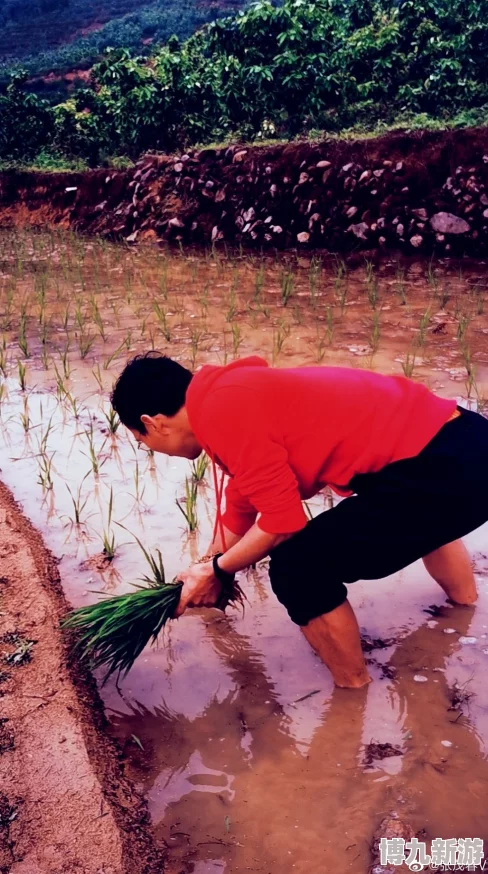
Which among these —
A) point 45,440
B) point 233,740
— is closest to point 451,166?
point 45,440

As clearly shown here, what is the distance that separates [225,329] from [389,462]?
10.6ft

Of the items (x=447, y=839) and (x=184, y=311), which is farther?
(x=184, y=311)

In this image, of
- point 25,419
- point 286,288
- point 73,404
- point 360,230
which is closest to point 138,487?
point 73,404

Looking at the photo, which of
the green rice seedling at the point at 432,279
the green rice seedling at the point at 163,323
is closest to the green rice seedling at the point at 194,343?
the green rice seedling at the point at 163,323

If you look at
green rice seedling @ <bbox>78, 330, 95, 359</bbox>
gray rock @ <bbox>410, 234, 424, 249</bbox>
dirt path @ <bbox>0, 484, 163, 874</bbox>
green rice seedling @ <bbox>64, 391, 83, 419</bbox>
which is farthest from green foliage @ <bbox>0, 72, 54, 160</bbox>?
dirt path @ <bbox>0, 484, 163, 874</bbox>

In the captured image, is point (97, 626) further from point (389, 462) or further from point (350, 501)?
point (389, 462)

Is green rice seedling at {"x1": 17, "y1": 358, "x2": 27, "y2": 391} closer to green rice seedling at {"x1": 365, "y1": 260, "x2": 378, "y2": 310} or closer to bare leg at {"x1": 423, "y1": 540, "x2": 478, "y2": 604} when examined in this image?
green rice seedling at {"x1": 365, "y1": 260, "x2": 378, "y2": 310}

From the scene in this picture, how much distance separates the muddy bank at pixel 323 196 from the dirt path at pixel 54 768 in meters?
5.28

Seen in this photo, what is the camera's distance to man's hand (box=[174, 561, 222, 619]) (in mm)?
1937

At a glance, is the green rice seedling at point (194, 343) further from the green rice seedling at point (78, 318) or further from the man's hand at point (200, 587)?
the man's hand at point (200, 587)

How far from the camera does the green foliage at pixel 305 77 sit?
9.91 meters

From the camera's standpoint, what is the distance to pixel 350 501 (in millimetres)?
1883

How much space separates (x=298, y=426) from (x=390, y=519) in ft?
1.08

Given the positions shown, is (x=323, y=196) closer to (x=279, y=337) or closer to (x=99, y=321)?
(x=99, y=321)
